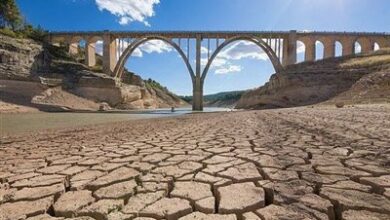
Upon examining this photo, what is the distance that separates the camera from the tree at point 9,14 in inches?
1941

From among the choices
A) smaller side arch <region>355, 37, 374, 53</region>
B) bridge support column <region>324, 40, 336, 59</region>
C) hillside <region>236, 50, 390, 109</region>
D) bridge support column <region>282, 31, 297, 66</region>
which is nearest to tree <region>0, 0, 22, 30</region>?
hillside <region>236, 50, 390, 109</region>

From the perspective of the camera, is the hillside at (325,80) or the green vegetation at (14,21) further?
the green vegetation at (14,21)

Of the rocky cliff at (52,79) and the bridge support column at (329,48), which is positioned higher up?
the bridge support column at (329,48)

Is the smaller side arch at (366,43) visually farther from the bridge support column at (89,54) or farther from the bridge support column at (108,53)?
the bridge support column at (89,54)

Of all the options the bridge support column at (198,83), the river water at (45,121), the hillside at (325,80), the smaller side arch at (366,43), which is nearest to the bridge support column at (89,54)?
the bridge support column at (198,83)

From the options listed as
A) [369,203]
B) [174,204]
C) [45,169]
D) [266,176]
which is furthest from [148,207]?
[45,169]

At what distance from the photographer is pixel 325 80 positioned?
3241 cm

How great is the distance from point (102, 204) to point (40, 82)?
38319 mm

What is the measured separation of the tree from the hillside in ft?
151

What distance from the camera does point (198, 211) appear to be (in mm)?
2062

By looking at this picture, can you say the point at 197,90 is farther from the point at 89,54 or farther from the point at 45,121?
the point at 45,121

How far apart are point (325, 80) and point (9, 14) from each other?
52746 millimetres

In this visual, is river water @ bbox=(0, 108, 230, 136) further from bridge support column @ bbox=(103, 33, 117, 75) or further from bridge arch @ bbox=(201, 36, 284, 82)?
bridge arch @ bbox=(201, 36, 284, 82)

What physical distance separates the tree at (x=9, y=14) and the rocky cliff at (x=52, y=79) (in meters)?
10.9
